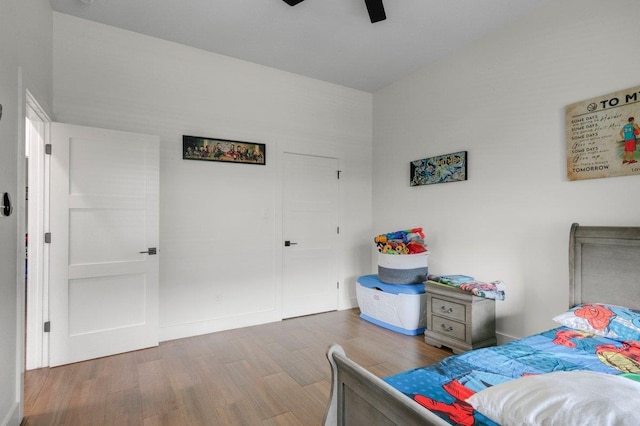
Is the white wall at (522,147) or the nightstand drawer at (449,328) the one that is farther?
the nightstand drawer at (449,328)

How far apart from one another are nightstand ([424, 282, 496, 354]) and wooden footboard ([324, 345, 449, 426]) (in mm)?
1891

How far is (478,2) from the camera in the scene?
278cm

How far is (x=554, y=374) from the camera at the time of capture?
1112 mm

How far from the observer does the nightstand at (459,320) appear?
2861 mm

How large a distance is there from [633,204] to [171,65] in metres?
4.15

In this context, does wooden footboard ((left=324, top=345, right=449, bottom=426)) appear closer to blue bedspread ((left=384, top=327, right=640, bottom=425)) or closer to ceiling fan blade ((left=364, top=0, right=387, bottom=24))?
blue bedspread ((left=384, top=327, right=640, bottom=425))

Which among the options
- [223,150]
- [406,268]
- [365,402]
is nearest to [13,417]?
[365,402]

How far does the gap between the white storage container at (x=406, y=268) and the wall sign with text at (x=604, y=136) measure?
5.17 feet

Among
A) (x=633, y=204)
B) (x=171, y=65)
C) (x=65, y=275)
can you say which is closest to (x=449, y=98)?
(x=633, y=204)

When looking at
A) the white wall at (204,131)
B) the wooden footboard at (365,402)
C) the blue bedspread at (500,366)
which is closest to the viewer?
the wooden footboard at (365,402)

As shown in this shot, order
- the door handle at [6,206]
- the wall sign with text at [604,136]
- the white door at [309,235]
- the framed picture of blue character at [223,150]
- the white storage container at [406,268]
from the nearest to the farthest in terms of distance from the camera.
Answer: the door handle at [6,206], the wall sign with text at [604,136], the framed picture of blue character at [223,150], the white storage container at [406,268], the white door at [309,235]

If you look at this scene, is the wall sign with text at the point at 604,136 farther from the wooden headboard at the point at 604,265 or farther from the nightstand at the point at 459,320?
the nightstand at the point at 459,320

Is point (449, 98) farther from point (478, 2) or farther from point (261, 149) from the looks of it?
point (261, 149)

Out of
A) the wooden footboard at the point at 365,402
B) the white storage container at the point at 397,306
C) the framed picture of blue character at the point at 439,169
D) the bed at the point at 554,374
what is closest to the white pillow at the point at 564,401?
the bed at the point at 554,374
